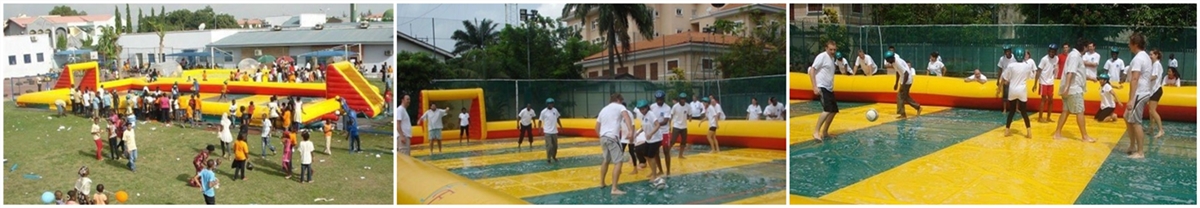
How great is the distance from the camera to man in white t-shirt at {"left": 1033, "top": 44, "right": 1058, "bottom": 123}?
8.70m

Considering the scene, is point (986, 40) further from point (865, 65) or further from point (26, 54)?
point (26, 54)

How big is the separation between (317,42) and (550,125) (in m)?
1.95

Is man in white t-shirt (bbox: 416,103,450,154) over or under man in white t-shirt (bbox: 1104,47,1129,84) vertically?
under

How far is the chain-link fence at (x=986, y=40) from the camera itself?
1105 centimetres

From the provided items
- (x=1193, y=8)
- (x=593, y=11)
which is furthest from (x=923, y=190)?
(x=1193, y=8)

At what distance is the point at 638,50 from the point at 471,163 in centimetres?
143

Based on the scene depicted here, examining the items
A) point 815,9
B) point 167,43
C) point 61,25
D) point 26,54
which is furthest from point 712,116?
point 26,54

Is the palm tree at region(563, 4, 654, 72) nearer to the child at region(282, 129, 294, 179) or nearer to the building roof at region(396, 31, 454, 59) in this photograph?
the building roof at region(396, 31, 454, 59)

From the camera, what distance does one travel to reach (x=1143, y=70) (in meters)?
7.21

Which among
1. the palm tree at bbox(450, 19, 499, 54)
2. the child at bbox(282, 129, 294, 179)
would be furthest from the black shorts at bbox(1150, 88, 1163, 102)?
the child at bbox(282, 129, 294, 179)

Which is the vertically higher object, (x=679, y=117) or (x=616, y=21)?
(x=616, y=21)

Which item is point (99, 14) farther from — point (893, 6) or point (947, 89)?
point (893, 6)

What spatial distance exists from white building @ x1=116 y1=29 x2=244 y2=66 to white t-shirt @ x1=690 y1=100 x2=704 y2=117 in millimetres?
3450

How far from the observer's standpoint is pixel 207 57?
776 centimetres
